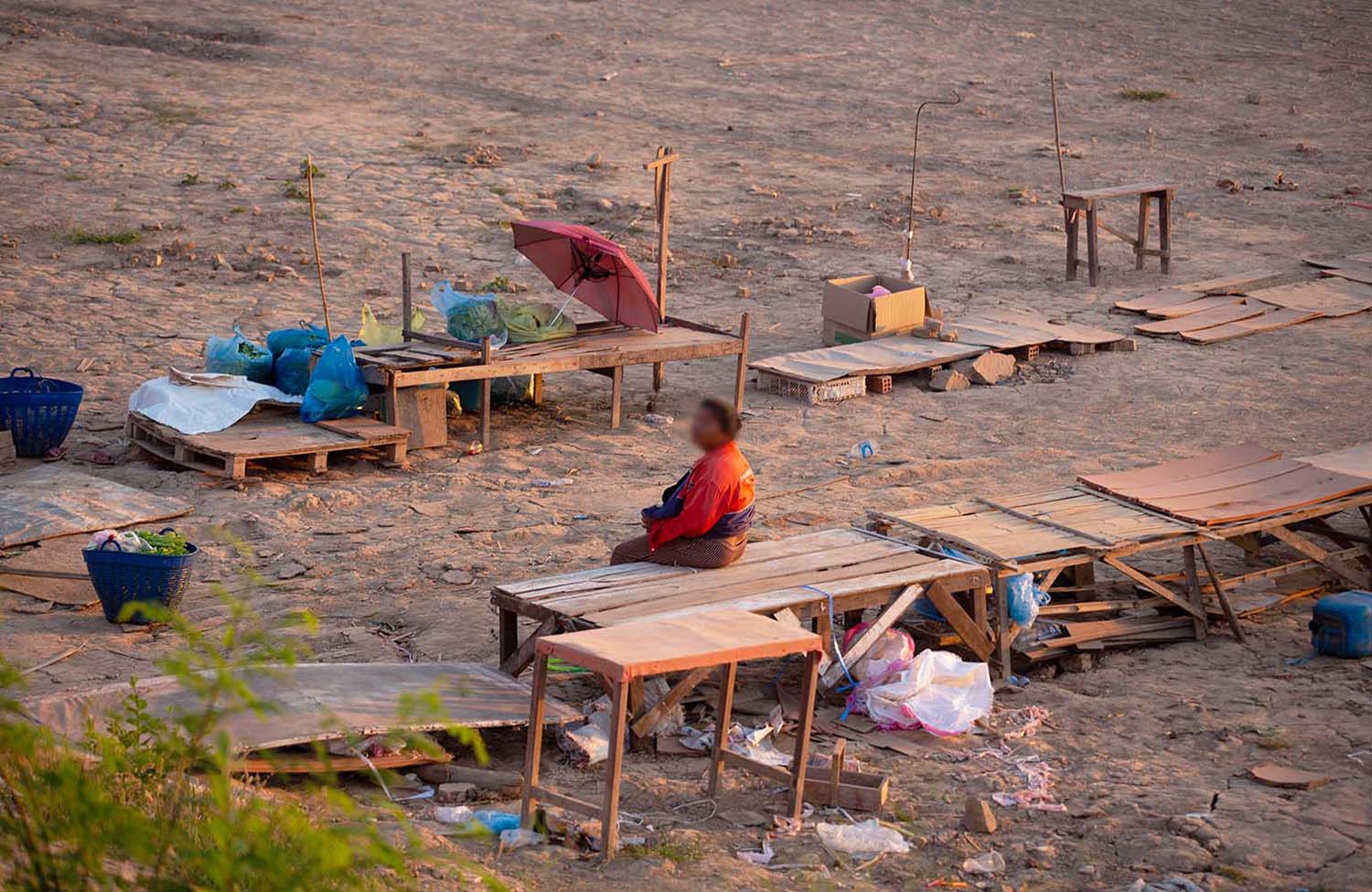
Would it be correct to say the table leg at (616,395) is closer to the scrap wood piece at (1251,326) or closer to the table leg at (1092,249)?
the scrap wood piece at (1251,326)

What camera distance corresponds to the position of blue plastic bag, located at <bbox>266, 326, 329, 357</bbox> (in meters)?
10.5

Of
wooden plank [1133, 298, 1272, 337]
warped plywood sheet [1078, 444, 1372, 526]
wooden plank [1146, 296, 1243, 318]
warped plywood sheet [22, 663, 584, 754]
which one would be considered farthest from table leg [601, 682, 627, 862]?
wooden plank [1146, 296, 1243, 318]

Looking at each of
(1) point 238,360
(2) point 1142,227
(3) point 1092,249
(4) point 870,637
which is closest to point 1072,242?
(3) point 1092,249

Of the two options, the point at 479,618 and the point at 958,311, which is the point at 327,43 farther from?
the point at 479,618

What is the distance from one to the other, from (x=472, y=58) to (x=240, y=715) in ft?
60.5

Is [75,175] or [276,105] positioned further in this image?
[276,105]

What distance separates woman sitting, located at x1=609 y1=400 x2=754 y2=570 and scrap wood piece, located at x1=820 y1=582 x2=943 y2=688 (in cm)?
67

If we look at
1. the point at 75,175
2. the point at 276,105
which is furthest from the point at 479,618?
the point at 276,105

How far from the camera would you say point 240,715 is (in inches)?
221

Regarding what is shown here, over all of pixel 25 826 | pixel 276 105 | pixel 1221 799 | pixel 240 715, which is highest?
pixel 276 105

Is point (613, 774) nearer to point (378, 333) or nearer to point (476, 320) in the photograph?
point (476, 320)

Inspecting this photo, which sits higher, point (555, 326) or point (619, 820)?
point (555, 326)

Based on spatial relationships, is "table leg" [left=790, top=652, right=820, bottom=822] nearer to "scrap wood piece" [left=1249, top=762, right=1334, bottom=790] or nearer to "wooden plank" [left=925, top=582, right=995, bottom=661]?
"wooden plank" [left=925, top=582, right=995, bottom=661]

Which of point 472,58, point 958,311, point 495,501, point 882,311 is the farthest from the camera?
point 472,58
